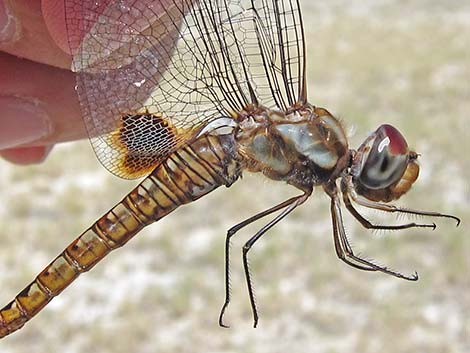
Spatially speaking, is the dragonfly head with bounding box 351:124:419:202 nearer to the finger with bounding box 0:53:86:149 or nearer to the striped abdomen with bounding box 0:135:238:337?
the striped abdomen with bounding box 0:135:238:337

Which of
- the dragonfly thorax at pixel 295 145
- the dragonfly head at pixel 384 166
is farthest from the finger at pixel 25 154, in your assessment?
the dragonfly head at pixel 384 166

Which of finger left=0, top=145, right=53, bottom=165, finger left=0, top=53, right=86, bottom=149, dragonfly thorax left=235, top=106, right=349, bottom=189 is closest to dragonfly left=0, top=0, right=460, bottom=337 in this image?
dragonfly thorax left=235, top=106, right=349, bottom=189

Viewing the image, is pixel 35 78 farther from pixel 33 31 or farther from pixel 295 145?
pixel 295 145

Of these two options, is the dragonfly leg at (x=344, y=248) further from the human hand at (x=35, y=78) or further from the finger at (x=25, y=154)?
the finger at (x=25, y=154)

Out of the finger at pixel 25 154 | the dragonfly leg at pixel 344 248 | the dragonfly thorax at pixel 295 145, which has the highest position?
the finger at pixel 25 154

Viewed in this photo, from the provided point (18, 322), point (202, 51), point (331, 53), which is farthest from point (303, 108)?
point (331, 53)

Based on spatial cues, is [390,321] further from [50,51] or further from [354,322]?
[50,51]
